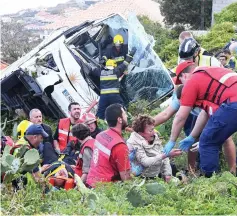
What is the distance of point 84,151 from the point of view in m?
5.64

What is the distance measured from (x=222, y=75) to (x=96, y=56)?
5571 millimetres

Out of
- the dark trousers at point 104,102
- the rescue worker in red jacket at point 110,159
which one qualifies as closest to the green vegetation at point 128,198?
the rescue worker in red jacket at point 110,159

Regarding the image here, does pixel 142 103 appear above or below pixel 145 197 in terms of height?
below

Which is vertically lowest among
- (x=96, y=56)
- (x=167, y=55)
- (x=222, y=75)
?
(x=167, y=55)

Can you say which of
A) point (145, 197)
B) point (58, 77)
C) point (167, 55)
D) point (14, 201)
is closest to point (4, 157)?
point (14, 201)

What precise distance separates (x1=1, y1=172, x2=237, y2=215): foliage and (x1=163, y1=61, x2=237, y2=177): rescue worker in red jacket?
2.87 feet

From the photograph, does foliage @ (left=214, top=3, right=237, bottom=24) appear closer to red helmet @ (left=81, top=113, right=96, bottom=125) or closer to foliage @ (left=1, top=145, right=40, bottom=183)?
red helmet @ (left=81, top=113, right=96, bottom=125)

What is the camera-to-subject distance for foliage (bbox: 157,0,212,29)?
950 inches

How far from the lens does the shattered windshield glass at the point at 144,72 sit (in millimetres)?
9859

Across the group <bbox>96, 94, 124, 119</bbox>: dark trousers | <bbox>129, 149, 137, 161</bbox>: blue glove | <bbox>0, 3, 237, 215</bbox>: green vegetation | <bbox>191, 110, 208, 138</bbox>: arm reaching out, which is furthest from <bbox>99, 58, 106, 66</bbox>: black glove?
<bbox>0, 3, 237, 215</bbox>: green vegetation

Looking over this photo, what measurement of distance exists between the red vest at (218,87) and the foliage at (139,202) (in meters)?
1.07

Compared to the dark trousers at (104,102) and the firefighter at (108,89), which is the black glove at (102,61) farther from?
the dark trousers at (104,102)

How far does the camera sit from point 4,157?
157 inches

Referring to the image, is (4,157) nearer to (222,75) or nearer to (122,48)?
(222,75)
